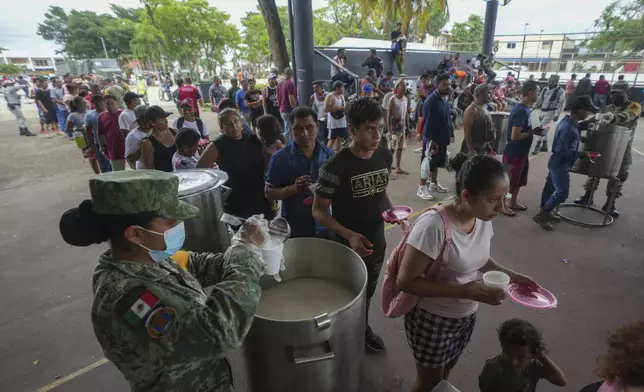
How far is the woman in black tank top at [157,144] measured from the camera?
3.36m

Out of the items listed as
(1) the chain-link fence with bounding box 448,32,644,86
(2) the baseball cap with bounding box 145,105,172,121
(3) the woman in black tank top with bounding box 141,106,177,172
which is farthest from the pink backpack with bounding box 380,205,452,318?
(1) the chain-link fence with bounding box 448,32,644,86

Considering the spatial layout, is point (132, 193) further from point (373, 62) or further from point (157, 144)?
point (373, 62)

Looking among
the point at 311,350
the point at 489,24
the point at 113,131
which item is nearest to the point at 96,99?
the point at 113,131

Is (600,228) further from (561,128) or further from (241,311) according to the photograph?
(241,311)

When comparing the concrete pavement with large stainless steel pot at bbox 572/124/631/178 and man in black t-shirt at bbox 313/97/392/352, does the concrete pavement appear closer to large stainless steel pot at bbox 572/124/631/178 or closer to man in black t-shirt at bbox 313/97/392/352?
large stainless steel pot at bbox 572/124/631/178

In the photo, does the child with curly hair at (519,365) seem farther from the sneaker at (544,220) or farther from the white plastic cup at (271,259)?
the sneaker at (544,220)

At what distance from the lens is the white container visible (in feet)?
4.83

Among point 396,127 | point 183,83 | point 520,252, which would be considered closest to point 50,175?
point 183,83

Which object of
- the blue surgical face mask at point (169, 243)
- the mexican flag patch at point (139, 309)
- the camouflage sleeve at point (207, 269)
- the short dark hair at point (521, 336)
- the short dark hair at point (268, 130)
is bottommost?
the short dark hair at point (521, 336)

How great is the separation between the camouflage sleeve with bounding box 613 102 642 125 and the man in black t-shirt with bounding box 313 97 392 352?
13.3ft

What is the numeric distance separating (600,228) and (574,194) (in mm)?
1334

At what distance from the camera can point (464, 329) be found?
1795 millimetres

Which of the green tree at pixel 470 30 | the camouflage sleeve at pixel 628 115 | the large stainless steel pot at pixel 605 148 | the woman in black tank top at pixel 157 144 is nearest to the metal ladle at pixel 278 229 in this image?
the woman in black tank top at pixel 157 144

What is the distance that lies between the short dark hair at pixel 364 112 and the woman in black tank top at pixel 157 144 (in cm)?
225
